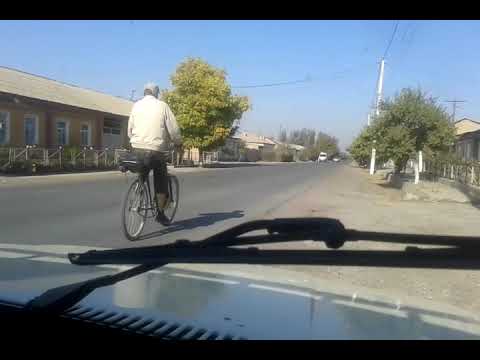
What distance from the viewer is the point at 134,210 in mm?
6164

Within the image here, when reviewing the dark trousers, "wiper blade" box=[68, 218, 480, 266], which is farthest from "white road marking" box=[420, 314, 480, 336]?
the dark trousers

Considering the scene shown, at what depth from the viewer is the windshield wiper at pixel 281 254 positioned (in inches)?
73.4

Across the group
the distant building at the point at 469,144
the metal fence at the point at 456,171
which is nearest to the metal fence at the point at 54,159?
the metal fence at the point at 456,171

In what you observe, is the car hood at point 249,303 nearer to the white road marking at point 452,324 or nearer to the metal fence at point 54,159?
the white road marking at point 452,324

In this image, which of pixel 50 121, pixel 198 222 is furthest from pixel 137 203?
pixel 50 121

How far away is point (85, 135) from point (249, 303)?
2925 centimetres

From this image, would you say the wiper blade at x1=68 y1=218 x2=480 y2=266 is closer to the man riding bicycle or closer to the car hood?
the car hood

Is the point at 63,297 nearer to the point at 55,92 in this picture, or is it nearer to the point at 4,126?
the point at 4,126

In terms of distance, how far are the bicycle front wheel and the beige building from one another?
14.6 meters

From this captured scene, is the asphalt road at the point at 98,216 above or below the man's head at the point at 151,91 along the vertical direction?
below

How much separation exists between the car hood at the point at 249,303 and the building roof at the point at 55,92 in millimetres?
20770

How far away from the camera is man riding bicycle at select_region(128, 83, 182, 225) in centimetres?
611

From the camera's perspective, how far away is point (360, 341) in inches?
70.2
